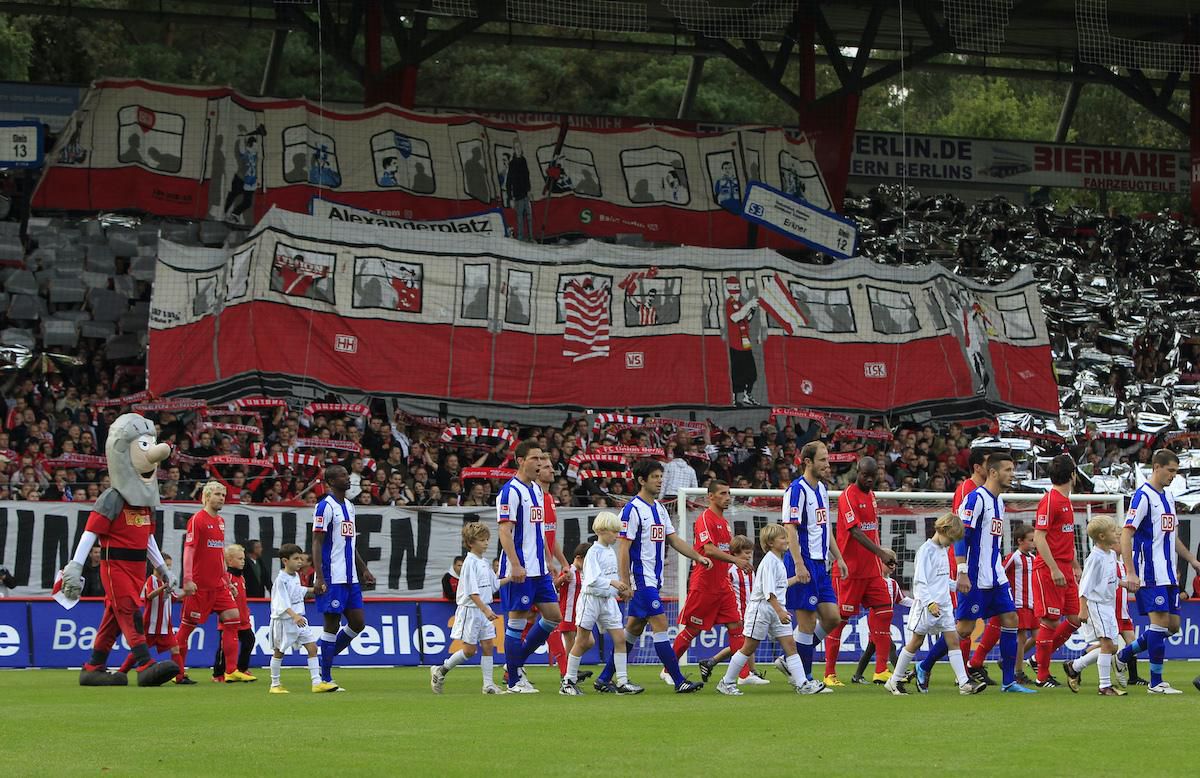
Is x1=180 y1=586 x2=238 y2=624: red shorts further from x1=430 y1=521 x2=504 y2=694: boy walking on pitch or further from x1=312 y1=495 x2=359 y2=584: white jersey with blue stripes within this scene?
x1=430 y1=521 x2=504 y2=694: boy walking on pitch

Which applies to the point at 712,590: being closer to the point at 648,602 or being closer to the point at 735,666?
the point at 648,602

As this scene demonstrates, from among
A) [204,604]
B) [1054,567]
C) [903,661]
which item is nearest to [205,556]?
[204,604]

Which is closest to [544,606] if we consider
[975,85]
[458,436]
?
[458,436]

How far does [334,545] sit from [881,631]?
500 centimetres

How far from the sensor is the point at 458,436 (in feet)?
88.1

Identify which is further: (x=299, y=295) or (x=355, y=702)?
(x=299, y=295)

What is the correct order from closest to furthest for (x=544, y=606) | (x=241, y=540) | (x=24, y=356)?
(x=544, y=606), (x=241, y=540), (x=24, y=356)

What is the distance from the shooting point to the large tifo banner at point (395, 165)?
33.2m

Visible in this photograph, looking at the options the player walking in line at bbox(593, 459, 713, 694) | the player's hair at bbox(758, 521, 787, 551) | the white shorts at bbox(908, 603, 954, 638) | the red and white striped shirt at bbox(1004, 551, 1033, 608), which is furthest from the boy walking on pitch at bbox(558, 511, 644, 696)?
the red and white striped shirt at bbox(1004, 551, 1033, 608)

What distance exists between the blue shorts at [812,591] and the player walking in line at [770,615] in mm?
82

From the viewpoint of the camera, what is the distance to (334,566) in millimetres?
13891

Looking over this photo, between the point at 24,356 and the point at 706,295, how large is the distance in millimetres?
11965

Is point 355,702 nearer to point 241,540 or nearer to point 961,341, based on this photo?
point 241,540

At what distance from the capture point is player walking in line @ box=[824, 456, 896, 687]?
14.6 meters
